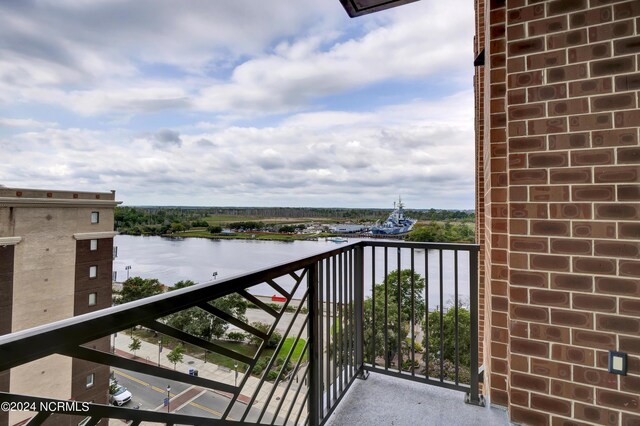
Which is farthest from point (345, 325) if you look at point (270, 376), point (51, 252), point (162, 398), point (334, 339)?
point (51, 252)

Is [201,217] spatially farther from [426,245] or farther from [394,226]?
[426,245]

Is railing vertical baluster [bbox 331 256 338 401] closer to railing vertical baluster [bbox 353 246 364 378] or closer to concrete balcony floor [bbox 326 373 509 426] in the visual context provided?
concrete balcony floor [bbox 326 373 509 426]

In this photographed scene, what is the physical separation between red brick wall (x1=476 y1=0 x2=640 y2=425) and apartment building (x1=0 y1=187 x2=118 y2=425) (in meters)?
4.35

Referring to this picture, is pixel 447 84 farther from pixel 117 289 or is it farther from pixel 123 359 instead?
pixel 117 289

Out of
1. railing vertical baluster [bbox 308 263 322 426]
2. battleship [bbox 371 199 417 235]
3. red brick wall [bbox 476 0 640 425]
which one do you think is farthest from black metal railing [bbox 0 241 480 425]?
red brick wall [bbox 476 0 640 425]

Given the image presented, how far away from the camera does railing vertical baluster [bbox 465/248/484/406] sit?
2.04 metres

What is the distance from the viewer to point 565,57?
1.41 m

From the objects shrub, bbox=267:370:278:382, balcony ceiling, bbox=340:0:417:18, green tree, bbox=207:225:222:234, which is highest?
balcony ceiling, bbox=340:0:417:18

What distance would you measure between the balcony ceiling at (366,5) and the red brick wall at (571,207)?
807mm

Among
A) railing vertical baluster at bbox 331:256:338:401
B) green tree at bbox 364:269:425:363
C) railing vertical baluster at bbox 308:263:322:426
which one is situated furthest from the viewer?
green tree at bbox 364:269:425:363

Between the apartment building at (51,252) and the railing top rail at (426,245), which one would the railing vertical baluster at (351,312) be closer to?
the railing top rail at (426,245)

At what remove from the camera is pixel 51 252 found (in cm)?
408

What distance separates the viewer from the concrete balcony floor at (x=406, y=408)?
1872 mm

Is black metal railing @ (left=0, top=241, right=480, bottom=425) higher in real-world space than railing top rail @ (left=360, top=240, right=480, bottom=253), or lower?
lower
